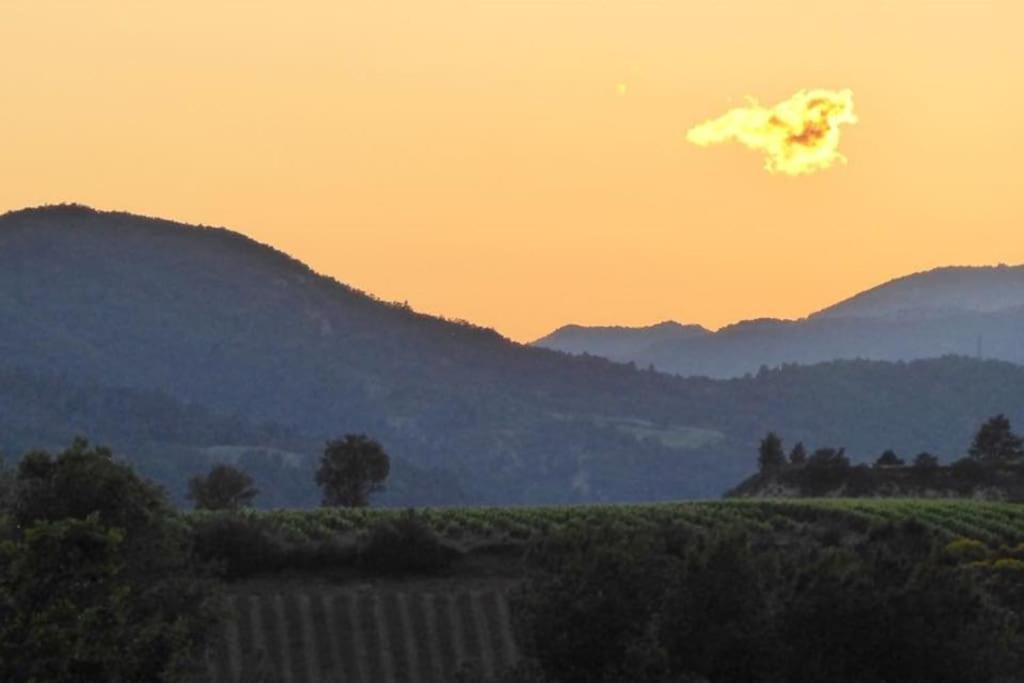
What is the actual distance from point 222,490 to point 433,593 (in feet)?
144

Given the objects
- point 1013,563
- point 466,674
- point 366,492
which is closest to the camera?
point 466,674

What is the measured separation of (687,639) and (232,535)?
35.2m

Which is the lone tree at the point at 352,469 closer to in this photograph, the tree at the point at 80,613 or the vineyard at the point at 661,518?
the vineyard at the point at 661,518

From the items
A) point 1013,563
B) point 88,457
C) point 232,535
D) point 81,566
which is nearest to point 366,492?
point 232,535

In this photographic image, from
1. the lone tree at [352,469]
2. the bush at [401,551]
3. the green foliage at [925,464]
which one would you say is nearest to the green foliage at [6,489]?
A: the bush at [401,551]

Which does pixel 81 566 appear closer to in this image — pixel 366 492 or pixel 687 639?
pixel 687 639

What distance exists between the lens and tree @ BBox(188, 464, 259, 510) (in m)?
123

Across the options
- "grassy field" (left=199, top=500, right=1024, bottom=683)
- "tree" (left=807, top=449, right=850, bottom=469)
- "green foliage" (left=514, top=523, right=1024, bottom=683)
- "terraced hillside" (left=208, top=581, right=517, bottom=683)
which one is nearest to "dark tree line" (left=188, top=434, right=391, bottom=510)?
"grassy field" (left=199, top=500, right=1024, bottom=683)

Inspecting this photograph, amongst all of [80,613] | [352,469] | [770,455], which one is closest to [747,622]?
[80,613]

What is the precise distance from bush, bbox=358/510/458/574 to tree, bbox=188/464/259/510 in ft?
118

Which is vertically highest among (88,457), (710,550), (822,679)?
(88,457)

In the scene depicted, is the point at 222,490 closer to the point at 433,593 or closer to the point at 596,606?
the point at 433,593

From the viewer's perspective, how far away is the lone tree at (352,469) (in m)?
128

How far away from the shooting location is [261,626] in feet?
255
